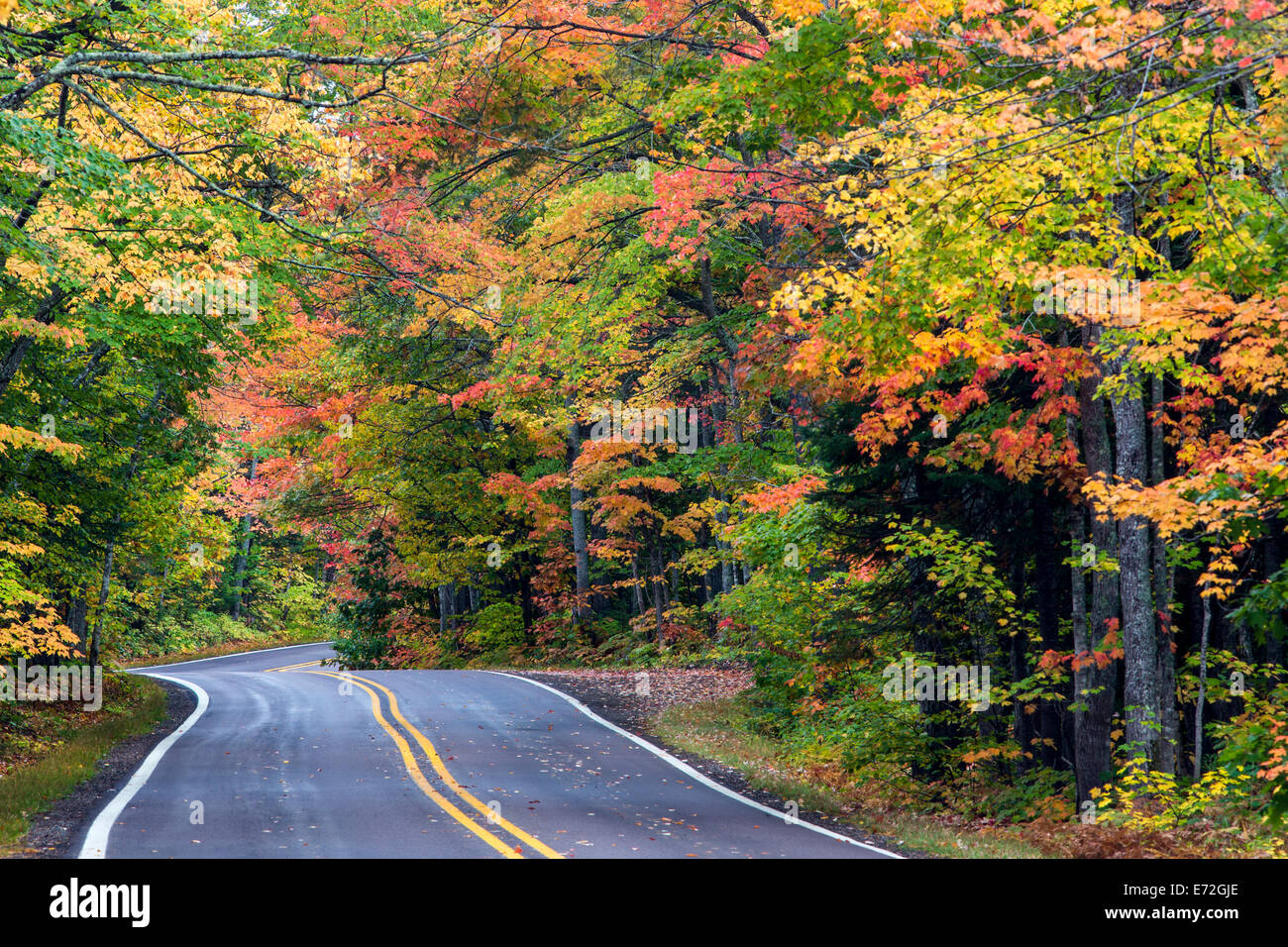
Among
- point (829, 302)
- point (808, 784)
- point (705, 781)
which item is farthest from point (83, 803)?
point (829, 302)

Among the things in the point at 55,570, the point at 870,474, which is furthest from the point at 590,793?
the point at 55,570

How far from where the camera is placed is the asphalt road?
8.77 m

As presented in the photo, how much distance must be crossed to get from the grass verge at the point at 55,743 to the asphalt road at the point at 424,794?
0.76m

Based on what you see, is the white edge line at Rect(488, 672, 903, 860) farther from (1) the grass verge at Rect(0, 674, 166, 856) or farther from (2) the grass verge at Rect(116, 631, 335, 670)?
(2) the grass verge at Rect(116, 631, 335, 670)

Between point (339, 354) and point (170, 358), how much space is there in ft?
34.6

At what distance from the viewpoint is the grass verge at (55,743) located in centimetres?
1064

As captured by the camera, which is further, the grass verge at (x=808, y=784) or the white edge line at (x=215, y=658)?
the white edge line at (x=215, y=658)

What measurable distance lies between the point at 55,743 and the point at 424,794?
7.72 m

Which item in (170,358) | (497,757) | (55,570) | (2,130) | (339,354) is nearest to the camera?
(2,130)

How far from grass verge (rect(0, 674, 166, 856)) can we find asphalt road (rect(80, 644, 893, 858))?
0.76 metres

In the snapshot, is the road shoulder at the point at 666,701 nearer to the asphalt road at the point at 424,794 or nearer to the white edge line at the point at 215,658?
the asphalt road at the point at 424,794

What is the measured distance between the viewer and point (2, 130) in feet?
28.1

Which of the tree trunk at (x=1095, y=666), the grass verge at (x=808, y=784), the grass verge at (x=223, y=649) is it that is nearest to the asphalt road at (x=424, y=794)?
the grass verge at (x=808, y=784)

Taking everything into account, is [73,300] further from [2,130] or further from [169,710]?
[169,710]
